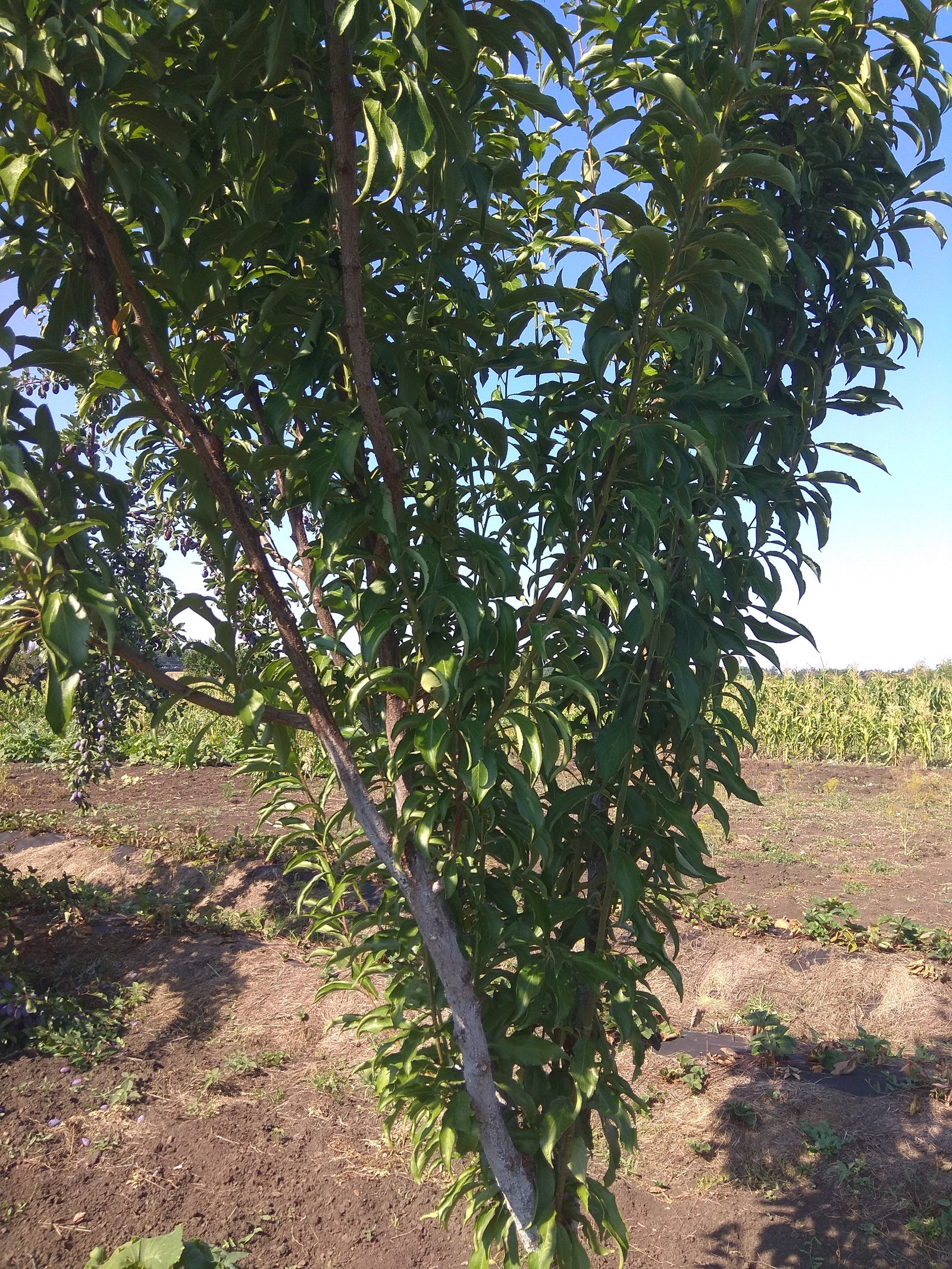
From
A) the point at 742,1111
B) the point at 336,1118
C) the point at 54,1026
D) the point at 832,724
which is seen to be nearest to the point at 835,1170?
the point at 742,1111

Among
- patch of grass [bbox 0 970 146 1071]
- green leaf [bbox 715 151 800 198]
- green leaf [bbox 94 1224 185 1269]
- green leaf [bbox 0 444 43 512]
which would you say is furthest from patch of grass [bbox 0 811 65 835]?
green leaf [bbox 715 151 800 198]

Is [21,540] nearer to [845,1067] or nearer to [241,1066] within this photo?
[241,1066]

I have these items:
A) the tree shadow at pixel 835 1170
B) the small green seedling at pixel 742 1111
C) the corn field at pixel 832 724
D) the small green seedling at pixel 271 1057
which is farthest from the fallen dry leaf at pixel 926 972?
the corn field at pixel 832 724

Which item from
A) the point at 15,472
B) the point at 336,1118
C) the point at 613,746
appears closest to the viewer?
the point at 15,472

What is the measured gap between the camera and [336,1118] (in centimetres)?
321

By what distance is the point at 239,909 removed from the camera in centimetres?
504

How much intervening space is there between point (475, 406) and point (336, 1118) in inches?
111

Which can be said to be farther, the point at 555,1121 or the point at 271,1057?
the point at 271,1057

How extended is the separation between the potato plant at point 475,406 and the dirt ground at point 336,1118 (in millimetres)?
729

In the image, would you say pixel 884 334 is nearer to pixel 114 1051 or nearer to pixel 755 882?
pixel 114 1051

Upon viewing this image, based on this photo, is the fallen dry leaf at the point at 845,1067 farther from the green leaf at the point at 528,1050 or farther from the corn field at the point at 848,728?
the corn field at the point at 848,728

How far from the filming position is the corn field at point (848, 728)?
12930mm

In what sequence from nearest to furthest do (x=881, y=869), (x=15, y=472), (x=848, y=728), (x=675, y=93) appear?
1. (x=15, y=472)
2. (x=675, y=93)
3. (x=881, y=869)
4. (x=848, y=728)

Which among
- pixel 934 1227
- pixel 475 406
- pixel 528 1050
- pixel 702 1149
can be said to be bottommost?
pixel 702 1149
